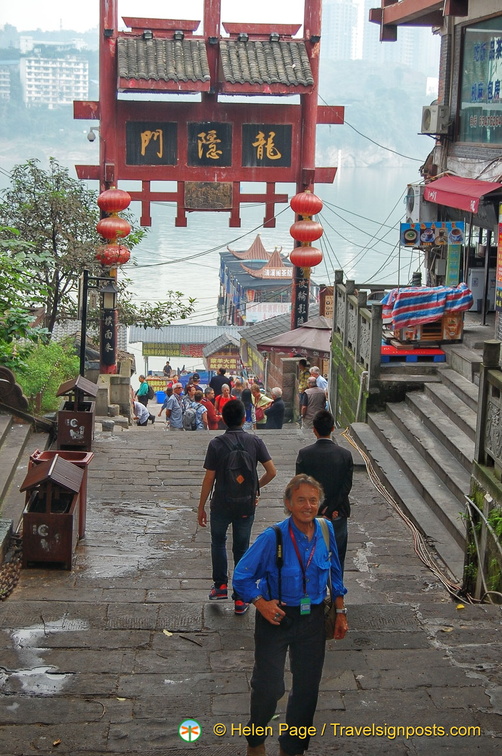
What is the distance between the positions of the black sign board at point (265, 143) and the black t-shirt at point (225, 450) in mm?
15709

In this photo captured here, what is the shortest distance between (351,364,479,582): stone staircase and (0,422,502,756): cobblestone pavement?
1.46ft

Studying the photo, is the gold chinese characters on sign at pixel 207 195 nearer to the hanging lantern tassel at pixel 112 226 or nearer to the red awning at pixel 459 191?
the hanging lantern tassel at pixel 112 226

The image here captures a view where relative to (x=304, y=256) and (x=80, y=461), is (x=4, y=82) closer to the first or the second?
(x=304, y=256)

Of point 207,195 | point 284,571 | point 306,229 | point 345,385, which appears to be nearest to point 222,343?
point 207,195

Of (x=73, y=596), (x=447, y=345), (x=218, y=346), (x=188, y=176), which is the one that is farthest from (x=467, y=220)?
(x=218, y=346)

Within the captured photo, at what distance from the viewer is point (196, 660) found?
239 inches

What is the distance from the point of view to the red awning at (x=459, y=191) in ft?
48.6

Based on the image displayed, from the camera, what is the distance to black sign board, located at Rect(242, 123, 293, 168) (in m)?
21.9

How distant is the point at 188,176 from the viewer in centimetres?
2167

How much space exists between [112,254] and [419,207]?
6.34 meters

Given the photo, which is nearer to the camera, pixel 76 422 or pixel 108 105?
pixel 76 422

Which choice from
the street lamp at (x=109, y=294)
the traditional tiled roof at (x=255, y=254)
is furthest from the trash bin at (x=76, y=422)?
the traditional tiled roof at (x=255, y=254)

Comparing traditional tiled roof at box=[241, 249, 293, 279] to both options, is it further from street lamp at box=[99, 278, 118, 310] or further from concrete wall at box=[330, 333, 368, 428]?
concrete wall at box=[330, 333, 368, 428]

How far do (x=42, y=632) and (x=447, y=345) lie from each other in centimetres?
911
